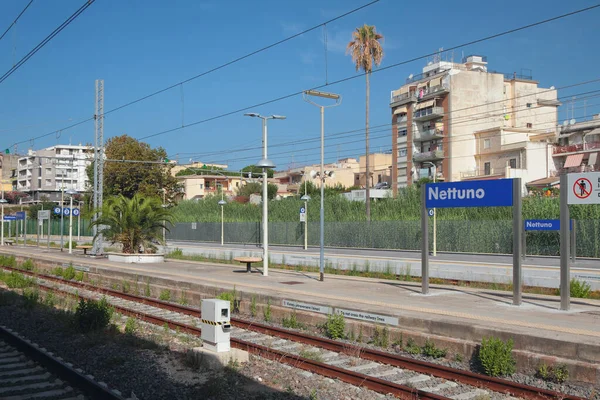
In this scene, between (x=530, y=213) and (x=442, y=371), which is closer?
(x=442, y=371)

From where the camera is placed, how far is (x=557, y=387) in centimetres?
834

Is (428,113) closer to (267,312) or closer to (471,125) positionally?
(471,125)

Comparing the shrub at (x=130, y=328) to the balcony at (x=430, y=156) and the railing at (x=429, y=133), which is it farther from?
the railing at (x=429, y=133)

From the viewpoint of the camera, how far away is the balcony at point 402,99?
73.6 meters

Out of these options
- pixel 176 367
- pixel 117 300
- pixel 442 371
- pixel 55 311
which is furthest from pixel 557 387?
pixel 117 300

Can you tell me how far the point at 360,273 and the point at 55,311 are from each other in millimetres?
13134

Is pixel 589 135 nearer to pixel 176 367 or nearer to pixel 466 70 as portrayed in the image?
pixel 466 70

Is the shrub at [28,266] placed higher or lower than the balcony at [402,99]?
lower

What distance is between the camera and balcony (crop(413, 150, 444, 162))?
68.9 metres

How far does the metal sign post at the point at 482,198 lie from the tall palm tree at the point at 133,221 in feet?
56.3

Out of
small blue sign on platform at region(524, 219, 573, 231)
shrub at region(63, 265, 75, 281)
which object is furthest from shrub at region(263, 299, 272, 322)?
small blue sign on platform at region(524, 219, 573, 231)

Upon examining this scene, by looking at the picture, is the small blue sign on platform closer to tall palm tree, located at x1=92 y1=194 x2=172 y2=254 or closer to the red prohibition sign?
the red prohibition sign

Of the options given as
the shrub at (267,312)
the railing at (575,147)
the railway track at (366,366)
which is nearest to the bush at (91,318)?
the railway track at (366,366)

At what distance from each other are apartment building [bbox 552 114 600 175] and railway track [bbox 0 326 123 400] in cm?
5753
